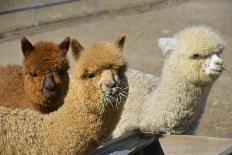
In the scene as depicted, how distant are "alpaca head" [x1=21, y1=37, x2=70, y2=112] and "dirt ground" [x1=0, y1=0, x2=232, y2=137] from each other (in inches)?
147

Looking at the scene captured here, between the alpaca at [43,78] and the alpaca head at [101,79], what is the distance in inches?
47.3

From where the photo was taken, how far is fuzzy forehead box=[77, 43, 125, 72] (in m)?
4.23

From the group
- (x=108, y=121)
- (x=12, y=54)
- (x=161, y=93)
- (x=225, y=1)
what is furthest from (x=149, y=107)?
(x=225, y=1)

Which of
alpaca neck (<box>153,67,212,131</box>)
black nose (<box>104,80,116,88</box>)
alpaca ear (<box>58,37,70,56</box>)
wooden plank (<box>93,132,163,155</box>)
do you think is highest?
alpaca ear (<box>58,37,70,56</box>)

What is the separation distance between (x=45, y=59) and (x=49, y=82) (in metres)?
0.28

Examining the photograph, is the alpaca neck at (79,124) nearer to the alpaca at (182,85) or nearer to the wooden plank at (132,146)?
the wooden plank at (132,146)

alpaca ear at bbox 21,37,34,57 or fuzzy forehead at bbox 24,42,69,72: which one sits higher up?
alpaca ear at bbox 21,37,34,57

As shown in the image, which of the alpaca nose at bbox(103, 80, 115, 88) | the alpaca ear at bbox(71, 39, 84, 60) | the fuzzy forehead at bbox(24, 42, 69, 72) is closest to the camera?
the alpaca nose at bbox(103, 80, 115, 88)

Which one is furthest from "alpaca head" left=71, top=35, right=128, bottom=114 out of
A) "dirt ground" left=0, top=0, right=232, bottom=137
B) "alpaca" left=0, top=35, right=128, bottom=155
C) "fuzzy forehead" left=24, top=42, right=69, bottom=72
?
"dirt ground" left=0, top=0, right=232, bottom=137

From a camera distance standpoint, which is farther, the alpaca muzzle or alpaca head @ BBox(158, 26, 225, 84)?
alpaca head @ BBox(158, 26, 225, 84)

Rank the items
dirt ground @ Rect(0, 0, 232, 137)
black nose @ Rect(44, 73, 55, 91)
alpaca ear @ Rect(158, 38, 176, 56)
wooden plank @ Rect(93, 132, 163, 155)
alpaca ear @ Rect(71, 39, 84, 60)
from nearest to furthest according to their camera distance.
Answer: alpaca ear @ Rect(71, 39, 84, 60), wooden plank @ Rect(93, 132, 163, 155), black nose @ Rect(44, 73, 55, 91), alpaca ear @ Rect(158, 38, 176, 56), dirt ground @ Rect(0, 0, 232, 137)

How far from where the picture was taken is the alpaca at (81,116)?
4.22 metres

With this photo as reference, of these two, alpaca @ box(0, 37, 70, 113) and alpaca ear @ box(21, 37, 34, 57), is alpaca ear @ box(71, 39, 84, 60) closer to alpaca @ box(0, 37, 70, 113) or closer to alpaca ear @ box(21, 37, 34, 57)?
alpaca @ box(0, 37, 70, 113)

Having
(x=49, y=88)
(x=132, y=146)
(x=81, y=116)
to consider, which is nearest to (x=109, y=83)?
(x=81, y=116)
